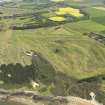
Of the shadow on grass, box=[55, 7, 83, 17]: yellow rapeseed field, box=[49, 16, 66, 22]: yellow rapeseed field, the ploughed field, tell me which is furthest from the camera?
box=[55, 7, 83, 17]: yellow rapeseed field

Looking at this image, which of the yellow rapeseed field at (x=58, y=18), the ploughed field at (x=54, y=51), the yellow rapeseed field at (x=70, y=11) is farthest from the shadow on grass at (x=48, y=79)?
the yellow rapeseed field at (x=70, y=11)

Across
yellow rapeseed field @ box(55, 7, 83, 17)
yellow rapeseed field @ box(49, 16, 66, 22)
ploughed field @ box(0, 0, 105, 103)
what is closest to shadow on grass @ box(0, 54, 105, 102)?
ploughed field @ box(0, 0, 105, 103)

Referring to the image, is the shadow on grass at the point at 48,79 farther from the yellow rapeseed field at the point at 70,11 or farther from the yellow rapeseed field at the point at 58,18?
the yellow rapeseed field at the point at 70,11

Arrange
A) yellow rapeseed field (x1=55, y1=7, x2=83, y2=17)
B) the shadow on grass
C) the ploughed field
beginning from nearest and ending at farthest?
the shadow on grass → the ploughed field → yellow rapeseed field (x1=55, y1=7, x2=83, y2=17)

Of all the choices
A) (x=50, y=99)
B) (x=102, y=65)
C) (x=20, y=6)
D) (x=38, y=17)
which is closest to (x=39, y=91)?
(x=50, y=99)

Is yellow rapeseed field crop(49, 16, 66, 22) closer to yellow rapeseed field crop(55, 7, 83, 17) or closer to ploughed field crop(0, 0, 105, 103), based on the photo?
ploughed field crop(0, 0, 105, 103)

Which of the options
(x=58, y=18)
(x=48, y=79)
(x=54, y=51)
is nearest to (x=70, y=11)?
(x=58, y=18)

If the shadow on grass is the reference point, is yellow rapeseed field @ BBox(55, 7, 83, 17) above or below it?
above
